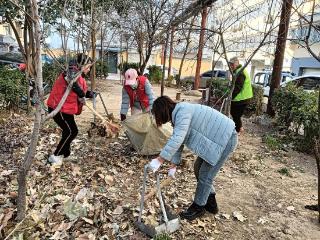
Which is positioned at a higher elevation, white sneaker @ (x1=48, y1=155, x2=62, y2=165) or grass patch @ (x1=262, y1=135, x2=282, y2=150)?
white sneaker @ (x1=48, y1=155, x2=62, y2=165)

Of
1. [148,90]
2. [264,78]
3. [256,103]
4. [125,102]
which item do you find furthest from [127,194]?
[264,78]

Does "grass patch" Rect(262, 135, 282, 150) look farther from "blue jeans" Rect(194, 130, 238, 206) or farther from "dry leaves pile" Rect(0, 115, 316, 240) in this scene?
"blue jeans" Rect(194, 130, 238, 206)

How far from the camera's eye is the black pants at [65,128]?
488cm

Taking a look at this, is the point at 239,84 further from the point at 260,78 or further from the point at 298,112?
the point at 260,78

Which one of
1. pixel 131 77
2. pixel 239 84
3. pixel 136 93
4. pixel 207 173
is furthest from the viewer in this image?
pixel 239 84

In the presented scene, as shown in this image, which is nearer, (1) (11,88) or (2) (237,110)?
(2) (237,110)

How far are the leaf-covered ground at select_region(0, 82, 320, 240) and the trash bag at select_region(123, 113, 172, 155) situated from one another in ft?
0.73

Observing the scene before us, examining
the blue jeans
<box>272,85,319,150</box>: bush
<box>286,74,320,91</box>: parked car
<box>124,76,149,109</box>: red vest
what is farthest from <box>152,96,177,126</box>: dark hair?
<box>286,74,320,91</box>: parked car

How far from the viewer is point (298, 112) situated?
698 centimetres

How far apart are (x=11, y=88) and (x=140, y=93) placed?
3.59 meters

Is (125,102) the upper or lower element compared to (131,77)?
lower

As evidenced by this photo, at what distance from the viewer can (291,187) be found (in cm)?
501

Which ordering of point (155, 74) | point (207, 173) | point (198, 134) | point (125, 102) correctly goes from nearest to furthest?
point (198, 134)
point (207, 173)
point (125, 102)
point (155, 74)

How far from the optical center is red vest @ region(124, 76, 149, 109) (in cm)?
559
